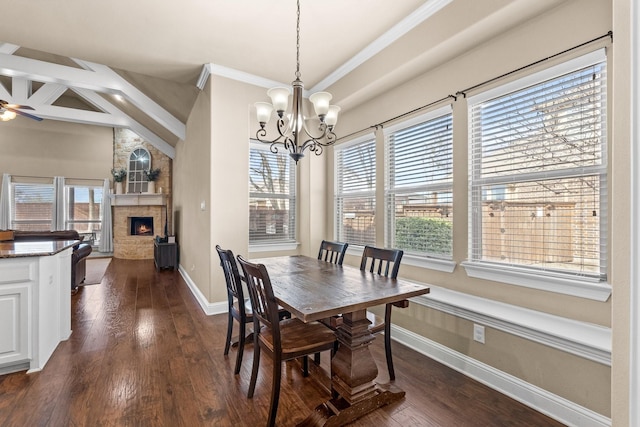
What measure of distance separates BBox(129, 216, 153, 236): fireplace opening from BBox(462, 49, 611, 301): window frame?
818 cm

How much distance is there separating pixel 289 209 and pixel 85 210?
722cm

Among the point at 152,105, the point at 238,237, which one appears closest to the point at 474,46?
the point at 238,237

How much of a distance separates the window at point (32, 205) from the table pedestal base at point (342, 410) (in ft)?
30.9

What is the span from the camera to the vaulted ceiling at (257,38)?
8.09 feet

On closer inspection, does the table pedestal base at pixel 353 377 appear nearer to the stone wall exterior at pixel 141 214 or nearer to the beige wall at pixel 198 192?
the beige wall at pixel 198 192

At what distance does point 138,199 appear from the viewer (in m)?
7.92

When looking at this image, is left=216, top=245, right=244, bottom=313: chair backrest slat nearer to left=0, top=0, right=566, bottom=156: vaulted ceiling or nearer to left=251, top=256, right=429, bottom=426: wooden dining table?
left=251, top=256, right=429, bottom=426: wooden dining table

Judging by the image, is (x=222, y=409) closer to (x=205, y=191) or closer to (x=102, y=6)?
(x=205, y=191)

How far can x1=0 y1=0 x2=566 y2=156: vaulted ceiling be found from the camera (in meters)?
2.46

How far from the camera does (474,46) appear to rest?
243cm

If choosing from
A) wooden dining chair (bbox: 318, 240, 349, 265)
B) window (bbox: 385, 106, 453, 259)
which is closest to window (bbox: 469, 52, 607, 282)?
window (bbox: 385, 106, 453, 259)

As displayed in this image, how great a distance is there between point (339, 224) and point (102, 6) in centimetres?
331

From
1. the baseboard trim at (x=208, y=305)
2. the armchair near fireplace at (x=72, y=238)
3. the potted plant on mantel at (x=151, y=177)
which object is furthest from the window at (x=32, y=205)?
the baseboard trim at (x=208, y=305)

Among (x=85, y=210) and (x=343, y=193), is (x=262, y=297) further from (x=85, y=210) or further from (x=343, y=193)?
(x=85, y=210)
